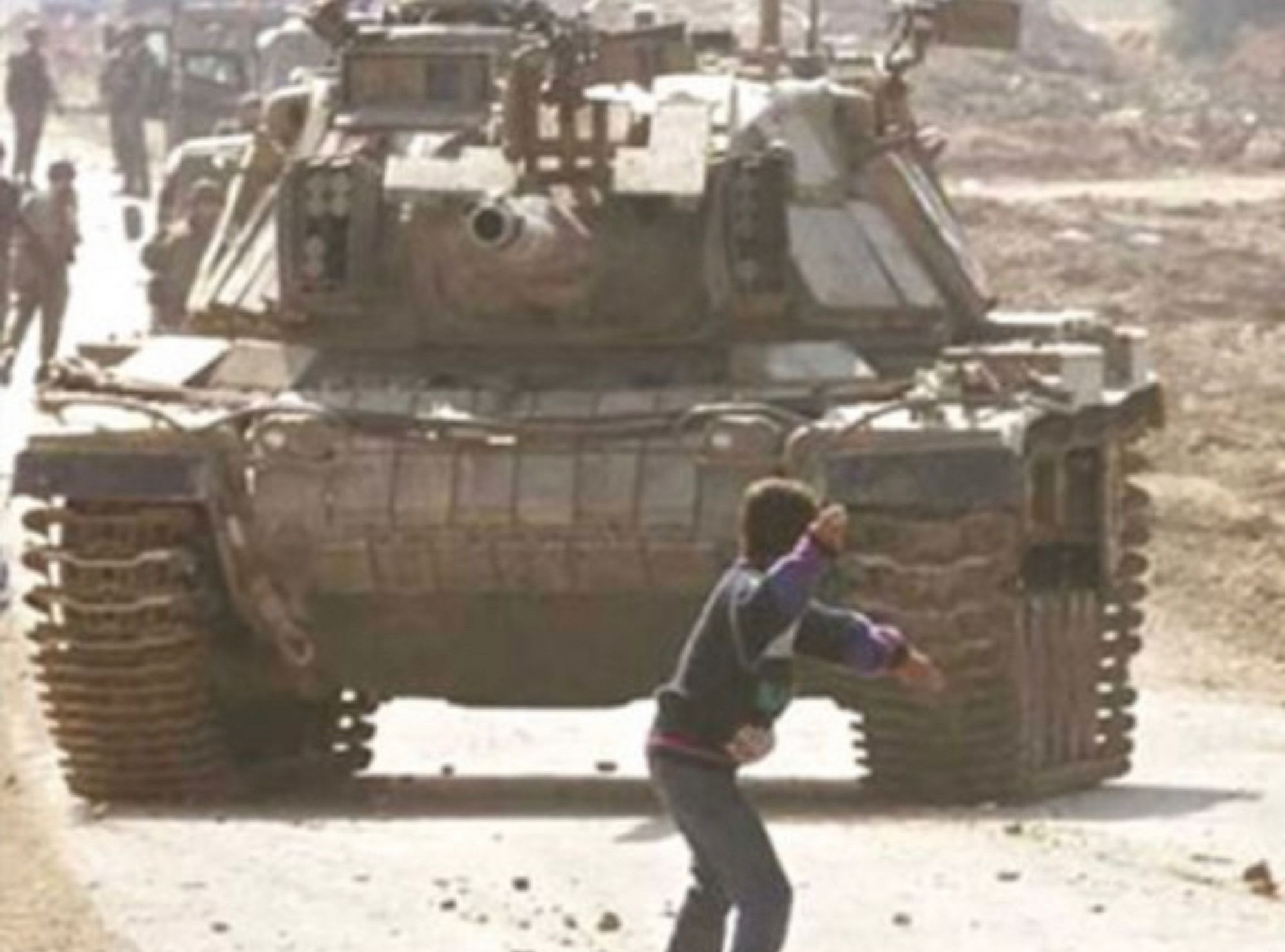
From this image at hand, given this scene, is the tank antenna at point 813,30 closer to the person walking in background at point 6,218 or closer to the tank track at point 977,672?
the tank track at point 977,672

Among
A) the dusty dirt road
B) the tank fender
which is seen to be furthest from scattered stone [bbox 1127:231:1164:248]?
the tank fender

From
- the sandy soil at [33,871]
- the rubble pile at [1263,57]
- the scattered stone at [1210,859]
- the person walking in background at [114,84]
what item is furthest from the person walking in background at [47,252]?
the rubble pile at [1263,57]

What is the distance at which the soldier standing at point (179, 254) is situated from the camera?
2491 centimetres

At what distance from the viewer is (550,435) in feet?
58.6

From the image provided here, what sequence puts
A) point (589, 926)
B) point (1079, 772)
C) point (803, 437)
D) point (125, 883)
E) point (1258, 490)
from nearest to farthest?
point (589, 926)
point (125, 883)
point (803, 437)
point (1079, 772)
point (1258, 490)

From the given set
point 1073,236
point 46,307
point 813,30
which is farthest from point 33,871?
point 1073,236

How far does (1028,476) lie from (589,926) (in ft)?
12.3

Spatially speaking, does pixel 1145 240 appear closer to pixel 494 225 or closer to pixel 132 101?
pixel 132 101

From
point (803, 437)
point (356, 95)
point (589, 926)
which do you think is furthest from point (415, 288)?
point (589, 926)

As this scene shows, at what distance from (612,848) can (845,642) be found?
13.1ft

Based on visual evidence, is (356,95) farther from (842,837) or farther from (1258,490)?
(1258,490)

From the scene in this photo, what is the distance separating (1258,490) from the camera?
29531mm

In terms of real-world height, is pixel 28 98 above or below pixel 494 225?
below

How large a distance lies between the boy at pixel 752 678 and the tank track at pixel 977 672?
468 cm
